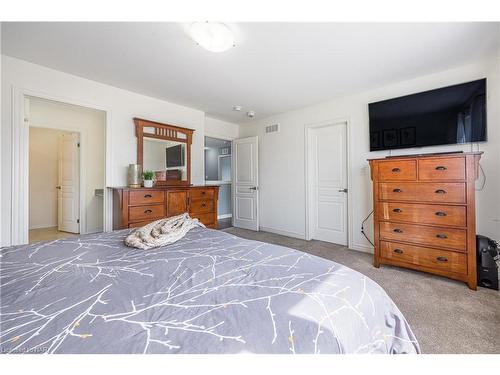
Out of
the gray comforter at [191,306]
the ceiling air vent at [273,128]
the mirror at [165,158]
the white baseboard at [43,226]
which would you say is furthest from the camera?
the white baseboard at [43,226]

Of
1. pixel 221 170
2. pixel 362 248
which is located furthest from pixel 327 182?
pixel 221 170

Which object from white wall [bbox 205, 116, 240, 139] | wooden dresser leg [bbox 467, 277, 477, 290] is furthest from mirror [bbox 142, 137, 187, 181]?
wooden dresser leg [bbox 467, 277, 477, 290]

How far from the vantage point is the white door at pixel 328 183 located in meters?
3.65

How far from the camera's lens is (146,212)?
118 inches

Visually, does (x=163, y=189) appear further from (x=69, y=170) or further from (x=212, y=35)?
(x=69, y=170)

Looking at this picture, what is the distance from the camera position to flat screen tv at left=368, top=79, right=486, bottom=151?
2465mm

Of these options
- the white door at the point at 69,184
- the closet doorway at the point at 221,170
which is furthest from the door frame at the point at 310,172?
the white door at the point at 69,184

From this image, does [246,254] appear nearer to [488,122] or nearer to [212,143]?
[488,122]

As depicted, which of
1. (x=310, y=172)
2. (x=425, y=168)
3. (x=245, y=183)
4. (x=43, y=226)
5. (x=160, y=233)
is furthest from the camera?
(x=245, y=183)

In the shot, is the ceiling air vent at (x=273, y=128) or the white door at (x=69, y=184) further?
the ceiling air vent at (x=273, y=128)

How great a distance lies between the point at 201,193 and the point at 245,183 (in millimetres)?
1449

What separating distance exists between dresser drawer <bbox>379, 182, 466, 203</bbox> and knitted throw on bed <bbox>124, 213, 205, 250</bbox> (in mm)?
2285

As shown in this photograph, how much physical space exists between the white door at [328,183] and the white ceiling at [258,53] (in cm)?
83

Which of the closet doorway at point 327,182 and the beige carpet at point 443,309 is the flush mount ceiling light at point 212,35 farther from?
the beige carpet at point 443,309
